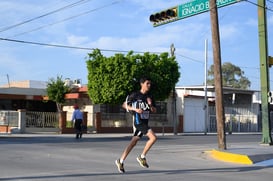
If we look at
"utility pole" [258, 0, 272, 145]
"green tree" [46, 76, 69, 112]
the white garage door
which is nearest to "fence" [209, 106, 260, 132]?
the white garage door

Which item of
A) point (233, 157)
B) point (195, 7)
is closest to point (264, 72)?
point (195, 7)

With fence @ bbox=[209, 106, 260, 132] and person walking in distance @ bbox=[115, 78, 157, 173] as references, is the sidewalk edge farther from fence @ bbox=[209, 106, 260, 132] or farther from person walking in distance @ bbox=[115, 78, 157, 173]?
fence @ bbox=[209, 106, 260, 132]

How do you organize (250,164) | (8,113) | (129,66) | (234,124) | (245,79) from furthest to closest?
(245,79) < (234,124) < (129,66) < (8,113) < (250,164)

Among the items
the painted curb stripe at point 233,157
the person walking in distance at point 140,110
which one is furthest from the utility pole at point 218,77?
the person walking in distance at point 140,110

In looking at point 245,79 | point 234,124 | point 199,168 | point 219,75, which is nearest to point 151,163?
point 199,168

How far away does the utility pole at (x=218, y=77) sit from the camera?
15.4 m

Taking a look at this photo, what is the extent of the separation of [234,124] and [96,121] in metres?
17.2

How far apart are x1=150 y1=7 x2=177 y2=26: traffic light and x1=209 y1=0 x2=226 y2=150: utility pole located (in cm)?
321

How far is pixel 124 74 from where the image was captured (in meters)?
34.6

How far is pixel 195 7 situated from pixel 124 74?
17.1 metres

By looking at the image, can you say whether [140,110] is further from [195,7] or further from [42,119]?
[42,119]

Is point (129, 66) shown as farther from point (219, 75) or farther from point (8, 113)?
point (219, 75)

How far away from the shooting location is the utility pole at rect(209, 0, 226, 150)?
15391 mm

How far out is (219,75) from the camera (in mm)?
15492
